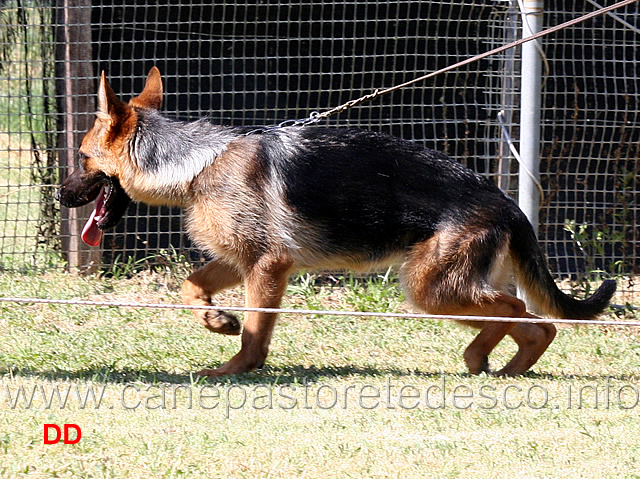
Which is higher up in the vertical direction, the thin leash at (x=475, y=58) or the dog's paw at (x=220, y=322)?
the thin leash at (x=475, y=58)

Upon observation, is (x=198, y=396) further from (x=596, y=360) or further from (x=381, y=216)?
(x=596, y=360)

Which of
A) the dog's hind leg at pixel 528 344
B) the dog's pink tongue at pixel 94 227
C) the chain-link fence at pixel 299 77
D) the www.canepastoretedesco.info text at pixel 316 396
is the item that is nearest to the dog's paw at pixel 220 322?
the www.canepastoretedesco.info text at pixel 316 396

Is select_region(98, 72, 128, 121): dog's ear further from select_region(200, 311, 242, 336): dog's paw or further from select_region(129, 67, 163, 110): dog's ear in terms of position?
select_region(200, 311, 242, 336): dog's paw

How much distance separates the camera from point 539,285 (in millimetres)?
5840

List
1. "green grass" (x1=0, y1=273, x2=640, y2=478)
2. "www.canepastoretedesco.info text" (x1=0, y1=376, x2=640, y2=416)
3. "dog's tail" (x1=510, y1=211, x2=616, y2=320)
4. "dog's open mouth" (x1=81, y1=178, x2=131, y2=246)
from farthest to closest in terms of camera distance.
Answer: "dog's open mouth" (x1=81, y1=178, x2=131, y2=246), "dog's tail" (x1=510, y1=211, x2=616, y2=320), "www.canepastoretedesco.info text" (x1=0, y1=376, x2=640, y2=416), "green grass" (x1=0, y1=273, x2=640, y2=478)

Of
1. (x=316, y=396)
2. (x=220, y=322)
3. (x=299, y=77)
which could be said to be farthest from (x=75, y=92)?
(x=316, y=396)

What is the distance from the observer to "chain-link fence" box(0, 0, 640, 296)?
7984 mm

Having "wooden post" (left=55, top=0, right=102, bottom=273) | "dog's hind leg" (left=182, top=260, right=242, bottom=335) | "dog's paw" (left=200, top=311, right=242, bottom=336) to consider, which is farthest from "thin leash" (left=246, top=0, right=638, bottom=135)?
"wooden post" (left=55, top=0, right=102, bottom=273)

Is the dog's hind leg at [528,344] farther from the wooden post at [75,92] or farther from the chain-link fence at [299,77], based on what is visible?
the wooden post at [75,92]

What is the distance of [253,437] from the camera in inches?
171

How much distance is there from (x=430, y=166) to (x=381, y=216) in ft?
1.40

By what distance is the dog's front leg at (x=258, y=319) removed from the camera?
5.52 meters

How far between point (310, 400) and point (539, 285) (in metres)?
1.67

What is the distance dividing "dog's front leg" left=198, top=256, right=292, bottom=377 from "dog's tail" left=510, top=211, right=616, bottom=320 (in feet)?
4.74
